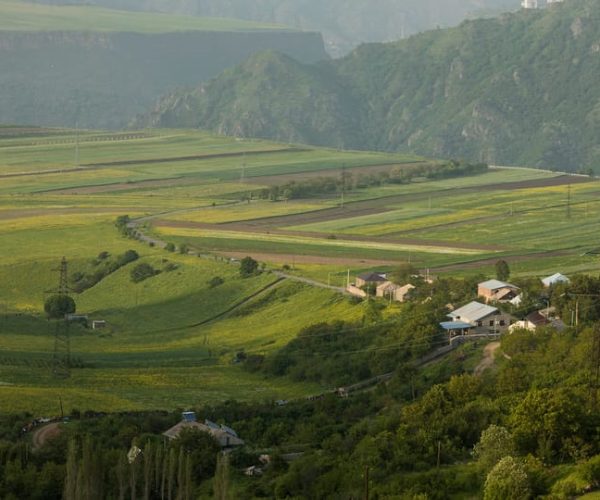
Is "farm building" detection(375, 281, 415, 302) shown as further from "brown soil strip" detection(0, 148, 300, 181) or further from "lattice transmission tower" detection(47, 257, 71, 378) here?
"brown soil strip" detection(0, 148, 300, 181)

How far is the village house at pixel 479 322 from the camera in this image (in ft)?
210

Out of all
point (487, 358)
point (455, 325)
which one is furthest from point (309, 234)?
point (487, 358)

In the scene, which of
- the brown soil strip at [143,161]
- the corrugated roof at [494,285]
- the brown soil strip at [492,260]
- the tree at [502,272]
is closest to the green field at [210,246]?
the brown soil strip at [492,260]

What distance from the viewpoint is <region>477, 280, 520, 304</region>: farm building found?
6931cm

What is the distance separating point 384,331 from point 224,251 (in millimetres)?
29438

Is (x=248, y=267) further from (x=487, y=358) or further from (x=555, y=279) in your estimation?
(x=487, y=358)

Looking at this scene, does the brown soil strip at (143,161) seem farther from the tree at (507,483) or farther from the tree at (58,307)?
the tree at (507,483)

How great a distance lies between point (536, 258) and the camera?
291 feet

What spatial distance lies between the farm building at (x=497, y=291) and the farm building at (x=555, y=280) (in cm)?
139

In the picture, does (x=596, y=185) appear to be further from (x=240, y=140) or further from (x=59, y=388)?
(x=59, y=388)

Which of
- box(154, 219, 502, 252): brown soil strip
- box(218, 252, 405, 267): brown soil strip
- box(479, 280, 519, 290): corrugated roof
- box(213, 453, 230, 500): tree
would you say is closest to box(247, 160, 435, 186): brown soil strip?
box(154, 219, 502, 252): brown soil strip

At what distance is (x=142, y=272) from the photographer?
8869 cm

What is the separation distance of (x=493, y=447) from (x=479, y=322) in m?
22.4

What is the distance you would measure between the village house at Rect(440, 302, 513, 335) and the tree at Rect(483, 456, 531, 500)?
24.7 m
